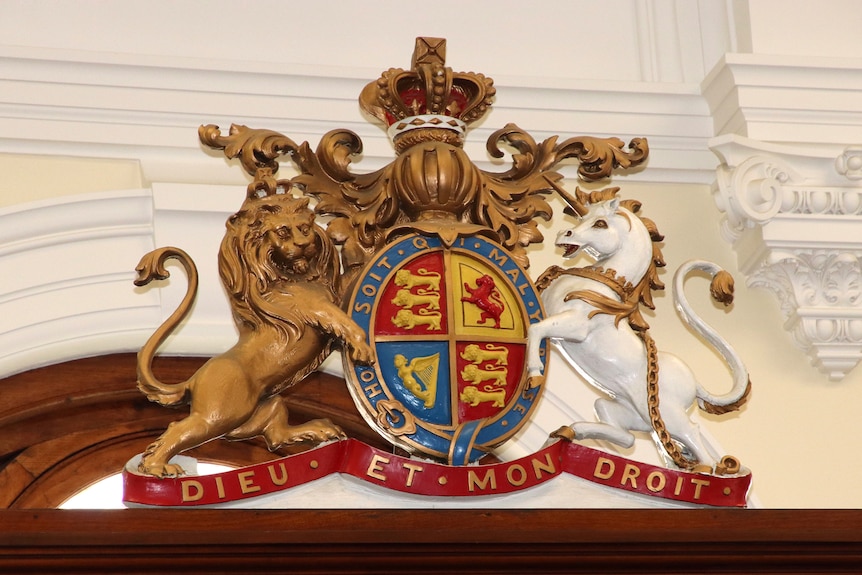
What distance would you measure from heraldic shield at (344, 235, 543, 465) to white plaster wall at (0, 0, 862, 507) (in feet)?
2.43

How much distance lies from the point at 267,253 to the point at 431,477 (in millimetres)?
432

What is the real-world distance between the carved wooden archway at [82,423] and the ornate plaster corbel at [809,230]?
3.13 feet

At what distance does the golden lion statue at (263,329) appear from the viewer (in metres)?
2.15

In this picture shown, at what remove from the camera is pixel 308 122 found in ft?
10.2

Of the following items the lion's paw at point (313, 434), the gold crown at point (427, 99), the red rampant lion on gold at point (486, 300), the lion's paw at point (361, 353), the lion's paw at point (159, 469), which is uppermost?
the gold crown at point (427, 99)

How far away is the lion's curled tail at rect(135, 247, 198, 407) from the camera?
215 centimetres

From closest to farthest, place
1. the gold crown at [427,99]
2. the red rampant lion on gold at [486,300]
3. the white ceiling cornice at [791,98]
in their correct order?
the red rampant lion on gold at [486,300] < the gold crown at [427,99] < the white ceiling cornice at [791,98]

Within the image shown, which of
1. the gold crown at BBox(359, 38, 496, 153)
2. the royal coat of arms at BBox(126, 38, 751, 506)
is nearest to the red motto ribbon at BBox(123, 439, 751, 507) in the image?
the royal coat of arms at BBox(126, 38, 751, 506)

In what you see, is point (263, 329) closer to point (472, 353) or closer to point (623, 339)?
point (472, 353)

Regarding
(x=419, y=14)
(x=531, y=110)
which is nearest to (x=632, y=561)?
(x=531, y=110)

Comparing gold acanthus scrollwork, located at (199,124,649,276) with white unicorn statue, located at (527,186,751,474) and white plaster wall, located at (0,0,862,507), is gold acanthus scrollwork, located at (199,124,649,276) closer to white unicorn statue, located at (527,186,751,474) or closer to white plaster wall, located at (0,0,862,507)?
white unicorn statue, located at (527,186,751,474)

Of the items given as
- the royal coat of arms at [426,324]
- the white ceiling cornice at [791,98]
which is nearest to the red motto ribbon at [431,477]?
the royal coat of arms at [426,324]

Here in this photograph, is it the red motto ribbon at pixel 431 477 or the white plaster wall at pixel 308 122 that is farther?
the white plaster wall at pixel 308 122

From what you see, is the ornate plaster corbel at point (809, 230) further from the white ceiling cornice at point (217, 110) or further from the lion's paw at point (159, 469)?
the lion's paw at point (159, 469)
